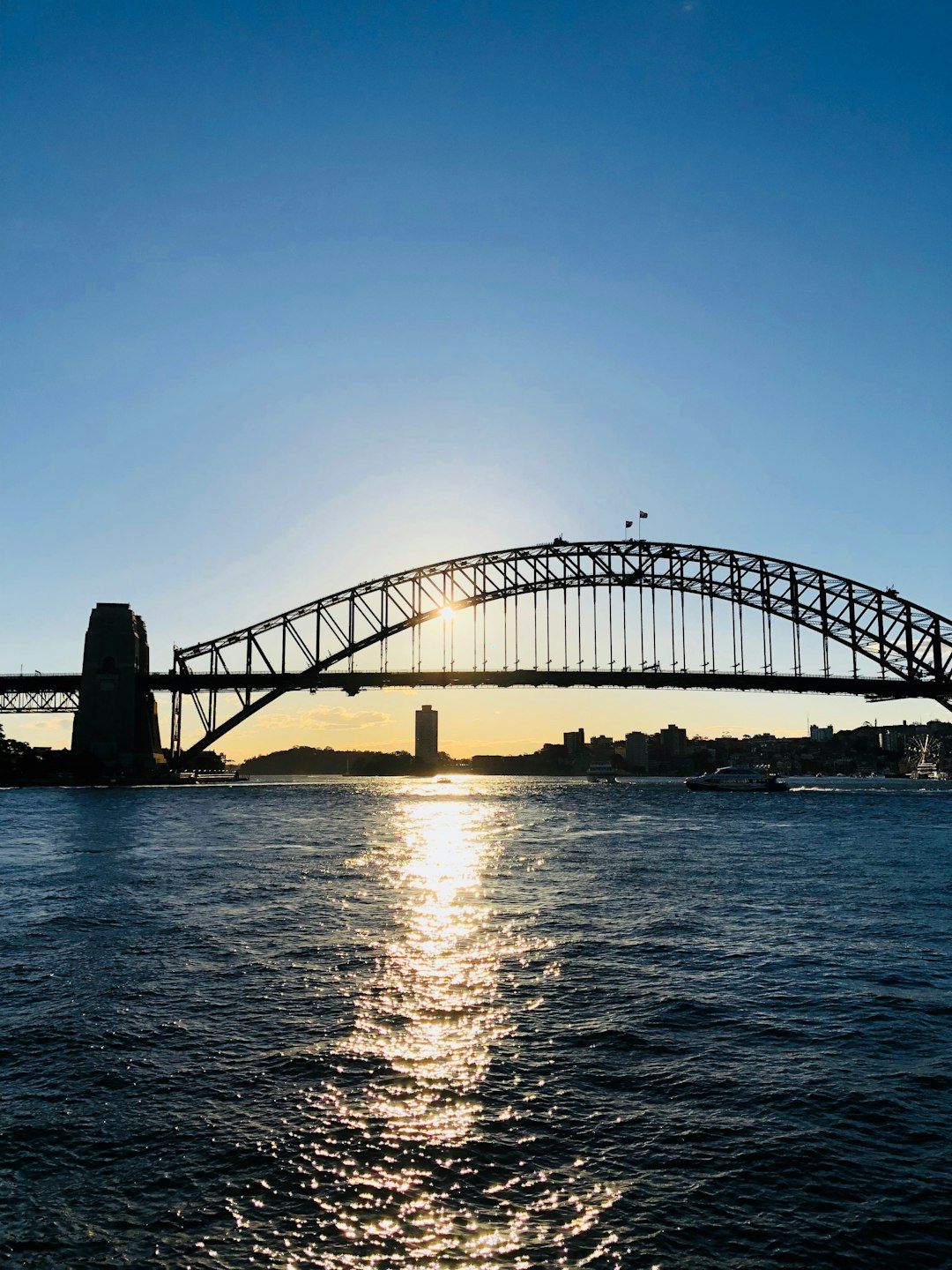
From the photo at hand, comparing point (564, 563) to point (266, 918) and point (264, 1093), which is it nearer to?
point (266, 918)

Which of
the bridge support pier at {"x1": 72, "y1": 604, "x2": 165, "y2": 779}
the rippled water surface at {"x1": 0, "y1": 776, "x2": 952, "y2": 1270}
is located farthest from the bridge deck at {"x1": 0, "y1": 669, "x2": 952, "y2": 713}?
the rippled water surface at {"x1": 0, "y1": 776, "x2": 952, "y2": 1270}

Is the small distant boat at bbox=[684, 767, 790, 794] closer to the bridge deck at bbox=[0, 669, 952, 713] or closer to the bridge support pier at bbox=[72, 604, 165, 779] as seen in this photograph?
the bridge deck at bbox=[0, 669, 952, 713]

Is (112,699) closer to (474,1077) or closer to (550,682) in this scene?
(550,682)

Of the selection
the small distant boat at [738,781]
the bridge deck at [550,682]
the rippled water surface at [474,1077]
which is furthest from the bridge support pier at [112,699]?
the rippled water surface at [474,1077]

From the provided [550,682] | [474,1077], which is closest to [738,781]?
[550,682]

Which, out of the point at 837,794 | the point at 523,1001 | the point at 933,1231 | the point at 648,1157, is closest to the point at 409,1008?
the point at 523,1001

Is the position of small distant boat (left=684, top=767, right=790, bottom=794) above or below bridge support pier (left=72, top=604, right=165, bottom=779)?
below

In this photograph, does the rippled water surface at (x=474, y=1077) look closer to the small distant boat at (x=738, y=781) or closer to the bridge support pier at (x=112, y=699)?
the bridge support pier at (x=112, y=699)
